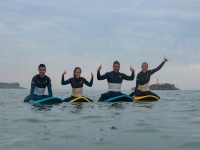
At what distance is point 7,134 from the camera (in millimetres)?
5535

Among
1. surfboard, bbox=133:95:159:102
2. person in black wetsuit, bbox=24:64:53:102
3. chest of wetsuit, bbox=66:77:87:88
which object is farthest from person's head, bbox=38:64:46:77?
surfboard, bbox=133:95:159:102

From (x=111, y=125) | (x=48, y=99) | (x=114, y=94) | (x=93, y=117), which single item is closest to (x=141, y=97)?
(x=114, y=94)

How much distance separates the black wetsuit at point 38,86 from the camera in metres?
13.0

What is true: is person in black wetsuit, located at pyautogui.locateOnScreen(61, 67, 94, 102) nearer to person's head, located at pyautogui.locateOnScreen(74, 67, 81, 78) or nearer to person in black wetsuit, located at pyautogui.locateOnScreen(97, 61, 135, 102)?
person's head, located at pyautogui.locateOnScreen(74, 67, 81, 78)

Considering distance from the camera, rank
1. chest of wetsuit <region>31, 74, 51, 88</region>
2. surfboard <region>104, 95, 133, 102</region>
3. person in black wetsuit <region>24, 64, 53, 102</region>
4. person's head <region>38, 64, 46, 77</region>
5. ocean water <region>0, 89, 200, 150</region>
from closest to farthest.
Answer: ocean water <region>0, 89, 200, 150</region>
person's head <region>38, 64, 46, 77</region>
person in black wetsuit <region>24, 64, 53, 102</region>
chest of wetsuit <region>31, 74, 51, 88</region>
surfboard <region>104, 95, 133, 102</region>

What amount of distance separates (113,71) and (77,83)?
6.20 ft

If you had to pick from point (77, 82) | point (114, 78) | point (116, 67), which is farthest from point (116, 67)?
point (77, 82)

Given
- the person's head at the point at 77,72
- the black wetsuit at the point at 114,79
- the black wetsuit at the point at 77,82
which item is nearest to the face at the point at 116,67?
the black wetsuit at the point at 114,79

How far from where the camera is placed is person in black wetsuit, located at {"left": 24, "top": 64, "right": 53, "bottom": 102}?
512 inches

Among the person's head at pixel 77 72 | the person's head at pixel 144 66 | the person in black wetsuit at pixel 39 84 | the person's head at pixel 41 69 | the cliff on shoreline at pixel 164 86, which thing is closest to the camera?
the person's head at pixel 41 69

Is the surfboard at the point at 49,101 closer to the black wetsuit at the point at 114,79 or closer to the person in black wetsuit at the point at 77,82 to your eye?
the person in black wetsuit at the point at 77,82

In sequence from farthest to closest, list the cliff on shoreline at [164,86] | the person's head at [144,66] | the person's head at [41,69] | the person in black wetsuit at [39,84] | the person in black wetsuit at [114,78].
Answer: the cliff on shoreline at [164,86], the person's head at [144,66], the person in black wetsuit at [114,78], the person in black wetsuit at [39,84], the person's head at [41,69]

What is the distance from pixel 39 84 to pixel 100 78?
118 inches

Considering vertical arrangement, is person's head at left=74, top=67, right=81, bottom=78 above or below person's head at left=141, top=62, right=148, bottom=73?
below
